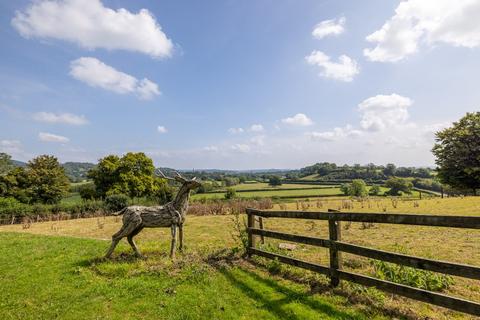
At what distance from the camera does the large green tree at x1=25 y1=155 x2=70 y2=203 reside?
3959 centimetres

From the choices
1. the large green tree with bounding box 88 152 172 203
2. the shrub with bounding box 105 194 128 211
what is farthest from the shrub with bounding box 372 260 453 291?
the large green tree with bounding box 88 152 172 203

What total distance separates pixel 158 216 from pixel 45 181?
40658 millimetres

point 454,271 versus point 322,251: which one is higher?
point 454,271

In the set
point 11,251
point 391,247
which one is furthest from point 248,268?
point 11,251

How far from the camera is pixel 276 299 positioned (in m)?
5.50

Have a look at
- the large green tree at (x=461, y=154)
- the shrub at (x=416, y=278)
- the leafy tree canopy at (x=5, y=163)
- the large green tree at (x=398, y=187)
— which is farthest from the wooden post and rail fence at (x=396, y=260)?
the large green tree at (x=398, y=187)

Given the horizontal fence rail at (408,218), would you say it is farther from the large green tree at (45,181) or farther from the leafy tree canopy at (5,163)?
the leafy tree canopy at (5,163)

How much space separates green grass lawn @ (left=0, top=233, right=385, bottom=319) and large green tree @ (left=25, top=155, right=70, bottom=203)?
37.1m

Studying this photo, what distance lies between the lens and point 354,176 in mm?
83750

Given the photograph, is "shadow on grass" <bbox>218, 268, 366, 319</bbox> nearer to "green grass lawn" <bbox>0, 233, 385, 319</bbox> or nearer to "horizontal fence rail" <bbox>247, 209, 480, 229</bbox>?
"green grass lawn" <bbox>0, 233, 385, 319</bbox>

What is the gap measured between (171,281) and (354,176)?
8472 cm

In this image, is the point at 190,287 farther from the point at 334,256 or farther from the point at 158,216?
the point at 334,256

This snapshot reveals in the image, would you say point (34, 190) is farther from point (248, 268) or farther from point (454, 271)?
point (454, 271)

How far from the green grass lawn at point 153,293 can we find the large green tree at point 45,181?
3708cm
